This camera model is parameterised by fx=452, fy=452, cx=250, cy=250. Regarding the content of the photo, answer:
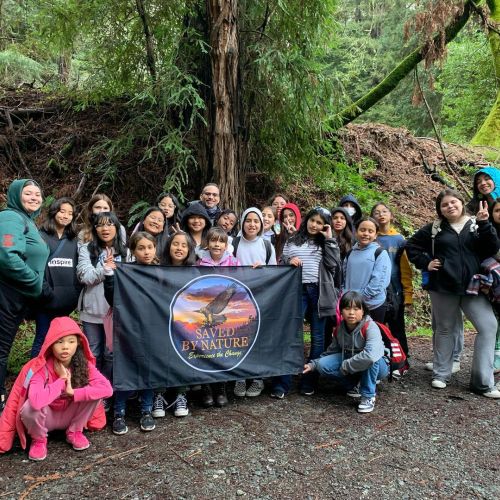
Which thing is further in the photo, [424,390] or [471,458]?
[424,390]

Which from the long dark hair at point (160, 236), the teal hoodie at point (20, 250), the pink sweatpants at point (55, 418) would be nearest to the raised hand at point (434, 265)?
the long dark hair at point (160, 236)

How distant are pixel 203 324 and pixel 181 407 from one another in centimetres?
80

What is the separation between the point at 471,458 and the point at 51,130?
30.4 feet

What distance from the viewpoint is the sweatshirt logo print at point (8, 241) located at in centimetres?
391

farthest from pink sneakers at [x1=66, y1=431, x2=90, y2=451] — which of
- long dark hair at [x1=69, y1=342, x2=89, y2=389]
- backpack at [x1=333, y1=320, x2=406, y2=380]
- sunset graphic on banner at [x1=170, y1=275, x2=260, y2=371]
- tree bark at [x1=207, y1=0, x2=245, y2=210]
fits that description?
tree bark at [x1=207, y1=0, x2=245, y2=210]

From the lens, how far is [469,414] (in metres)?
4.36

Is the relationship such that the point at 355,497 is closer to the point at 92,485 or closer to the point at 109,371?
the point at 92,485

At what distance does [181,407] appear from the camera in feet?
13.9

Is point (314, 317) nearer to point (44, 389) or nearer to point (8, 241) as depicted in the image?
point (44, 389)

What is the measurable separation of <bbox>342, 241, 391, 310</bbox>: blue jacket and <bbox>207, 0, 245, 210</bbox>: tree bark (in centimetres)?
262

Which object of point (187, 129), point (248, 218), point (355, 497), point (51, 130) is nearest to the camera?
point (355, 497)

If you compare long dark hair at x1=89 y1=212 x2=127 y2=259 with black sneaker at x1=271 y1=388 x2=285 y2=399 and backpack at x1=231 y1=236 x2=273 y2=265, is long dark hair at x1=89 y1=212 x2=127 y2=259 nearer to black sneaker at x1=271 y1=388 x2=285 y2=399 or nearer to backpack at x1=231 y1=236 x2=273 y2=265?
backpack at x1=231 y1=236 x2=273 y2=265

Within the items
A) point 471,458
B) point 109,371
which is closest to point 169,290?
point 109,371

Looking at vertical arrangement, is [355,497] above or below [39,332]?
below
